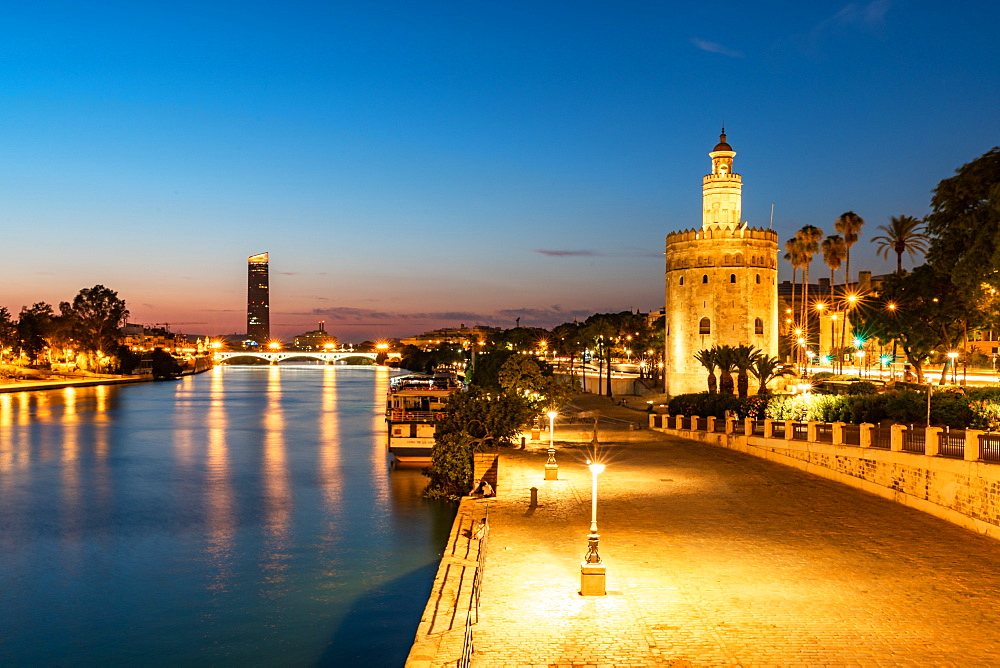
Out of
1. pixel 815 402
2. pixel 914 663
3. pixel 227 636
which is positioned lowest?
pixel 227 636

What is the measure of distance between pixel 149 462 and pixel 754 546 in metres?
39.8

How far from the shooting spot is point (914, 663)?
11.1m

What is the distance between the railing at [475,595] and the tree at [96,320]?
444 ft

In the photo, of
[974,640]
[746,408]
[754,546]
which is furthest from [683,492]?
[746,408]

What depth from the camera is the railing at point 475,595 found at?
11.2 meters

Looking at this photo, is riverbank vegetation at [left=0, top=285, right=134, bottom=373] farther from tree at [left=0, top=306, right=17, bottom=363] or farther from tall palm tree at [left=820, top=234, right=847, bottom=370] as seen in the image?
tall palm tree at [left=820, top=234, right=847, bottom=370]

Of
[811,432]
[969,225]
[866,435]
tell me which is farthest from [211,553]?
[969,225]

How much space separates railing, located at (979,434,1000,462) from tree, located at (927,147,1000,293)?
32.4ft

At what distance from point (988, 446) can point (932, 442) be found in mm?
1950

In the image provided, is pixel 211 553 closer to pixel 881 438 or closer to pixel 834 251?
pixel 881 438

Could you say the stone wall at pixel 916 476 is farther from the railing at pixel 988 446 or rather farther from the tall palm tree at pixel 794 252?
the tall palm tree at pixel 794 252

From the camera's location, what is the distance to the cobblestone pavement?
458 inches

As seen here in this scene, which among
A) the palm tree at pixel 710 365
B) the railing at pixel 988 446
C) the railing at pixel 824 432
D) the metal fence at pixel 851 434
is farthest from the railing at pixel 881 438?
the palm tree at pixel 710 365

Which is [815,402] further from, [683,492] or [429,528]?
[429,528]
